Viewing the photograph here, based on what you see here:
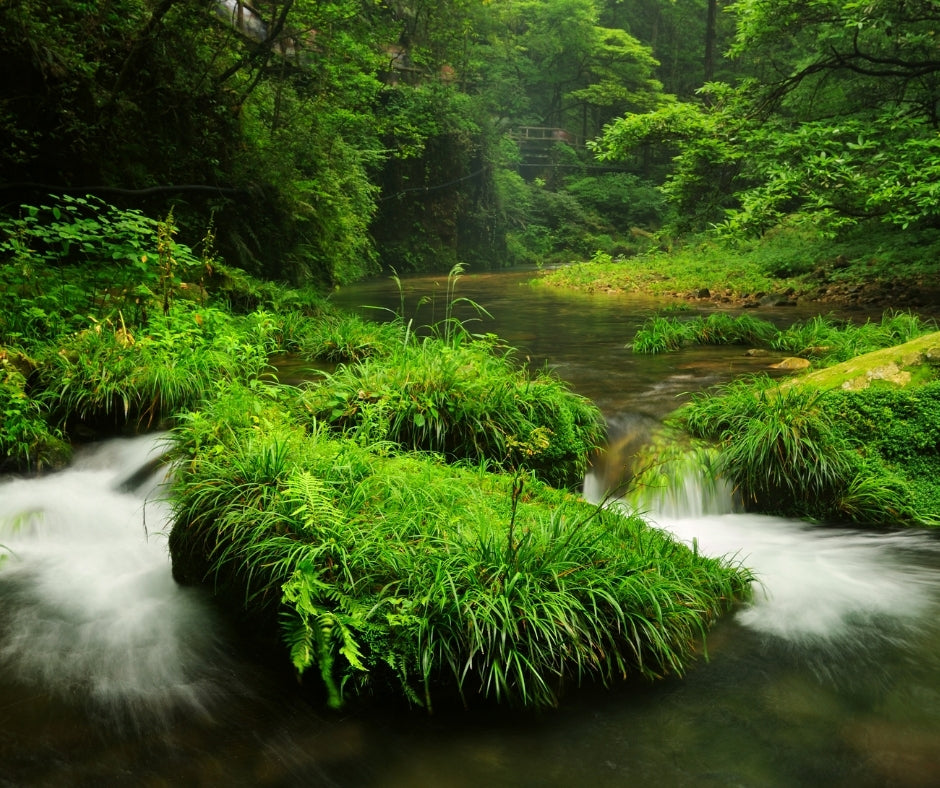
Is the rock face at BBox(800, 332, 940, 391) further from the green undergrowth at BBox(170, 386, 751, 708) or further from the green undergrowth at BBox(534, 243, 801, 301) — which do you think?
the green undergrowth at BBox(534, 243, 801, 301)

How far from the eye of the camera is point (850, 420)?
5879 millimetres

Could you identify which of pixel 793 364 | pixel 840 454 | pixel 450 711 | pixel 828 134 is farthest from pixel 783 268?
pixel 450 711

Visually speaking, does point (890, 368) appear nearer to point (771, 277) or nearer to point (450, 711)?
point (450, 711)

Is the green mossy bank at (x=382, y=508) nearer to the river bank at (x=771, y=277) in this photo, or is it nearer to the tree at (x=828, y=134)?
the tree at (x=828, y=134)

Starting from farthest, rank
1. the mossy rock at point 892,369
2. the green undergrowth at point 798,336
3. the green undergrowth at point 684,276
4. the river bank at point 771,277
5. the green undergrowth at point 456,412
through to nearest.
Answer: the green undergrowth at point 684,276 < the river bank at point 771,277 < the green undergrowth at point 798,336 < the mossy rock at point 892,369 < the green undergrowth at point 456,412

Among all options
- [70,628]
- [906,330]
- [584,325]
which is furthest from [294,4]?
[70,628]

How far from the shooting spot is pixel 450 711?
3207 millimetres

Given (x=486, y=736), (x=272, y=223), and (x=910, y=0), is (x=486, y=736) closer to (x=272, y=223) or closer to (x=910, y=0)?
(x=272, y=223)

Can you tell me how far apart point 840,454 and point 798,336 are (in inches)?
182

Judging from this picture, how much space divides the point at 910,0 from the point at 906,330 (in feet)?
16.6

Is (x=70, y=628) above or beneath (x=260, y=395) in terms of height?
beneath

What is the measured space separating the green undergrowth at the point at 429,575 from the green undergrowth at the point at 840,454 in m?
1.24

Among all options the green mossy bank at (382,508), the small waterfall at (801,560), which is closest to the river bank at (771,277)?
the small waterfall at (801,560)

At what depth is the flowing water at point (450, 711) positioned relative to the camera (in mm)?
2891
